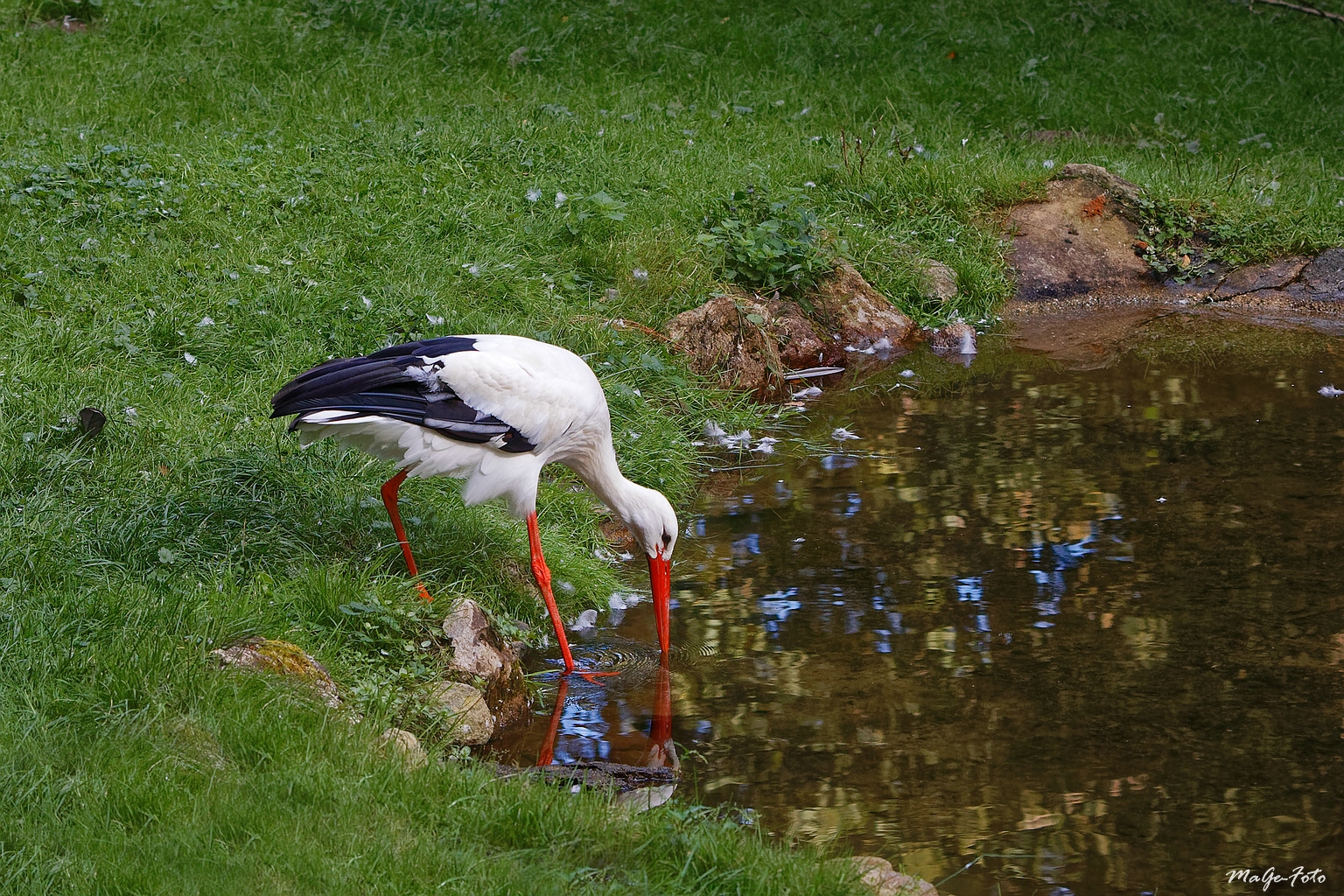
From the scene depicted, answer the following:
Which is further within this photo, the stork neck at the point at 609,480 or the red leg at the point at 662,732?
the stork neck at the point at 609,480

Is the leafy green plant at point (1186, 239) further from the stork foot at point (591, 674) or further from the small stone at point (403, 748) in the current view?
the small stone at point (403, 748)

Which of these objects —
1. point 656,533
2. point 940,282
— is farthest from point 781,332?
point 656,533

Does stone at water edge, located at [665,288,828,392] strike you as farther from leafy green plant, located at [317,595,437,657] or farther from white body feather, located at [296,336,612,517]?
leafy green plant, located at [317,595,437,657]

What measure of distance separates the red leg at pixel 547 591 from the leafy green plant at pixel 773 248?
127 inches

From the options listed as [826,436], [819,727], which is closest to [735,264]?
[826,436]

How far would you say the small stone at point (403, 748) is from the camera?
10.9 ft

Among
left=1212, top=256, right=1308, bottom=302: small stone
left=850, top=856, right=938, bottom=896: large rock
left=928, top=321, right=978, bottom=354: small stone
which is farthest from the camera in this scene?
left=1212, top=256, right=1308, bottom=302: small stone

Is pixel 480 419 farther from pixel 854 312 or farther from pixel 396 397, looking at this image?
pixel 854 312

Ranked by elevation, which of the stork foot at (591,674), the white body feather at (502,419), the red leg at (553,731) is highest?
the white body feather at (502,419)

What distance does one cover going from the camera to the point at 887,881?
3.02m

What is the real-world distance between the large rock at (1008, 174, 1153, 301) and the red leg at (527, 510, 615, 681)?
185 inches

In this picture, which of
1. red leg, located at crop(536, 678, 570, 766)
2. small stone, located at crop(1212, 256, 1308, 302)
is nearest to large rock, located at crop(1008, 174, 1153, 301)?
small stone, located at crop(1212, 256, 1308, 302)

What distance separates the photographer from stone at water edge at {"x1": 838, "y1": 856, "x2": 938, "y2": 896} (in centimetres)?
296

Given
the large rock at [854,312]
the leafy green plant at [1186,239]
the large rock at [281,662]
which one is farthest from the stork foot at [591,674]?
the leafy green plant at [1186,239]
